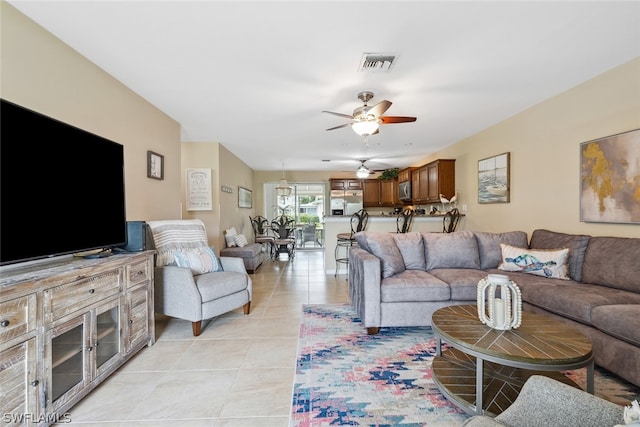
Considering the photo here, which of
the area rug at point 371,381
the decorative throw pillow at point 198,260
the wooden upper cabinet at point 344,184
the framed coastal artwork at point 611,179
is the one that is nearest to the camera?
the area rug at point 371,381

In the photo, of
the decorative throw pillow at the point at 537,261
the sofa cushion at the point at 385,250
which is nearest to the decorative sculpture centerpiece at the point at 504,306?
the sofa cushion at the point at 385,250

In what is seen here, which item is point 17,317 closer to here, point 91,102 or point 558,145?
point 91,102

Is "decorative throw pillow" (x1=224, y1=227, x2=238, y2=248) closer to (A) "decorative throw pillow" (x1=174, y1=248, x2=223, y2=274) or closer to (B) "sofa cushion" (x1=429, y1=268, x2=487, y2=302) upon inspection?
(A) "decorative throw pillow" (x1=174, y1=248, x2=223, y2=274)

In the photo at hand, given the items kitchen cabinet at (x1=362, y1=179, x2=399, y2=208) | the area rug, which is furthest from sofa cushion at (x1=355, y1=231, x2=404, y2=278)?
kitchen cabinet at (x1=362, y1=179, x2=399, y2=208)

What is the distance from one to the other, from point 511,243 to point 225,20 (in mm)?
3670

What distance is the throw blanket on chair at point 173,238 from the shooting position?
9.68ft

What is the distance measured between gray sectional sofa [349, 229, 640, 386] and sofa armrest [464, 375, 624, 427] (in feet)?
4.39

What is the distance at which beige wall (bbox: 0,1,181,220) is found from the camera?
1.80 meters

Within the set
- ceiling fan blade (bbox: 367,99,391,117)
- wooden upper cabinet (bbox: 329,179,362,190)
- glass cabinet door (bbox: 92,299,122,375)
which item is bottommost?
glass cabinet door (bbox: 92,299,122,375)

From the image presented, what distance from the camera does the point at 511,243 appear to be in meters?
3.36

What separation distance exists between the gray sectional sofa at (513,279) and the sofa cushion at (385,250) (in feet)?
0.03

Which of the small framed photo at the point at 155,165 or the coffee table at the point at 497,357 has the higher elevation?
the small framed photo at the point at 155,165

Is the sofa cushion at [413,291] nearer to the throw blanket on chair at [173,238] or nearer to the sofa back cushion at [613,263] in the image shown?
the sofa back cushion at [613,263]

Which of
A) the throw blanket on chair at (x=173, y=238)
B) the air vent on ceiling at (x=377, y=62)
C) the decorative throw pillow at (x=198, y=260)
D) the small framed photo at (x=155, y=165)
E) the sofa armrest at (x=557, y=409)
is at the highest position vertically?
the air vent on ceiling at (x=377, y=62)
